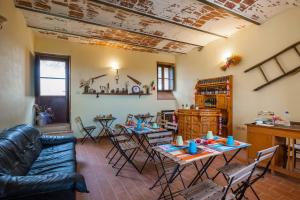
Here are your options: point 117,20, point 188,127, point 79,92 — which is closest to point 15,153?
point 117,20

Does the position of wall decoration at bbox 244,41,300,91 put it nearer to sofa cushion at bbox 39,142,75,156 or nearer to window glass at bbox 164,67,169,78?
window glass at bbox 164,67,169,78

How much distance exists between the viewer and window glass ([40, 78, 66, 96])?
5.33 metres

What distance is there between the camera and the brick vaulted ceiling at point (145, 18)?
3.45 m

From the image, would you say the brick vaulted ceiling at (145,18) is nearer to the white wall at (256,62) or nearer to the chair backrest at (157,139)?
the white wall at (256,62)

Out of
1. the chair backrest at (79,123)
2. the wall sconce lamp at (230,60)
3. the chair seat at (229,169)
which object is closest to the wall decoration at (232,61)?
the wall sconce lamp at (230,60)

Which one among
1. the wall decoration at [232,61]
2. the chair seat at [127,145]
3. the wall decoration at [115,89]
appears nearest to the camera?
the chair seat at [127,145]

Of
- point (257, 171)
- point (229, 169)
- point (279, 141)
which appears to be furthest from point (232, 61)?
point (229, 169)

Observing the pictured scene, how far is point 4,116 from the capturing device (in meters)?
2.62

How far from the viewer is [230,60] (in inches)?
196

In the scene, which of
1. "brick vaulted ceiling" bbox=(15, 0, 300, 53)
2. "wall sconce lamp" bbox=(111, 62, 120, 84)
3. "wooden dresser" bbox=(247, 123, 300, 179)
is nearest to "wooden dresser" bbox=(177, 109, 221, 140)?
"wooden dresser" bbox=(247, 123, 300, 179)

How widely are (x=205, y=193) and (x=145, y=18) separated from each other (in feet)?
12.2

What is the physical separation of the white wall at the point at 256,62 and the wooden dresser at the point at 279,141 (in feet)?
3.35

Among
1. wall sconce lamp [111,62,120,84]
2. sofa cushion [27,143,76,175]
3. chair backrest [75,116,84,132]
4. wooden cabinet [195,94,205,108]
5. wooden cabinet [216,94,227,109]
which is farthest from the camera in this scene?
wall sconce lamp [111,62,120,84]

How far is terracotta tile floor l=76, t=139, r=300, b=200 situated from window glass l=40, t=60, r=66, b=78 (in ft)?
10.0
